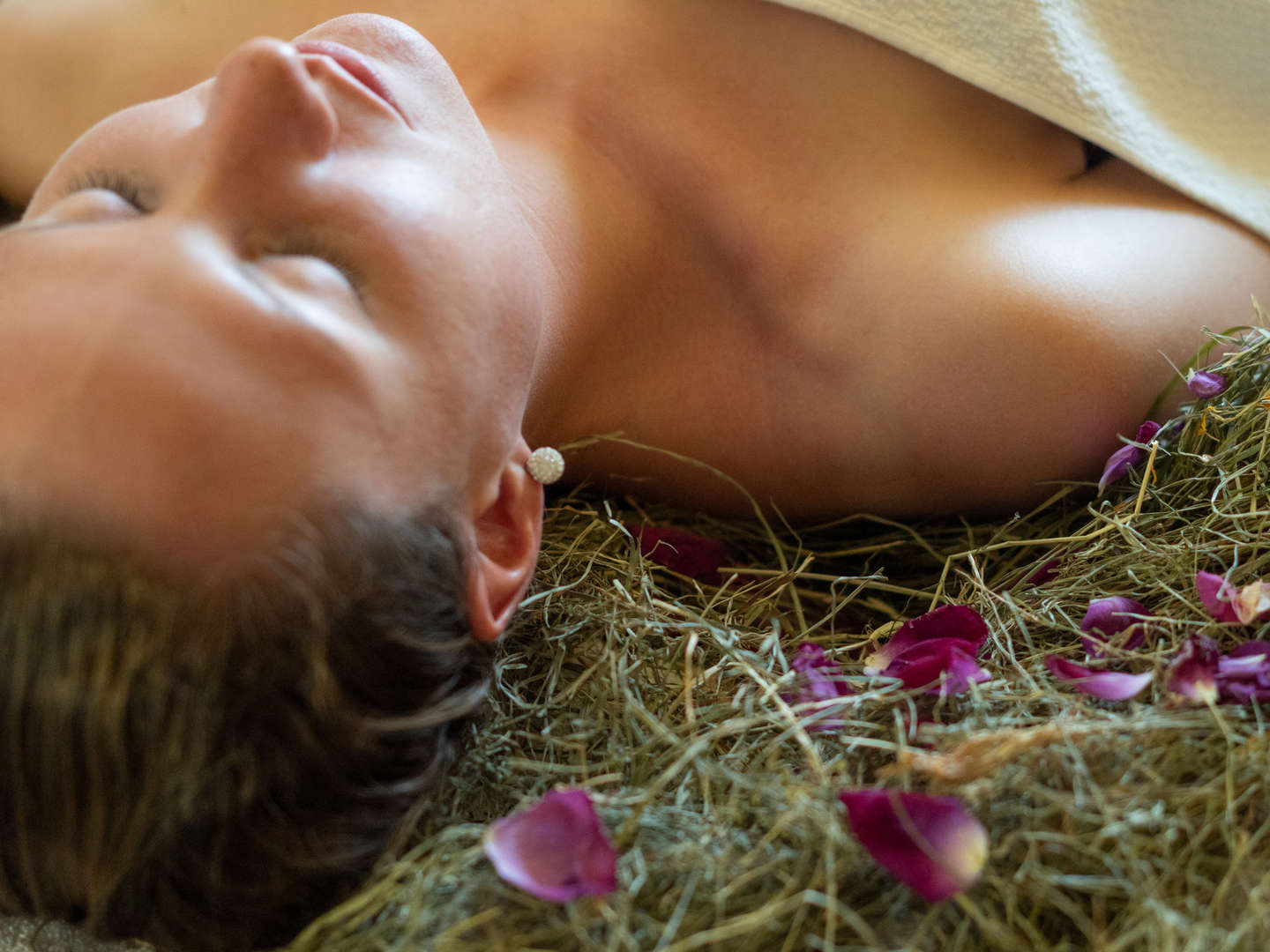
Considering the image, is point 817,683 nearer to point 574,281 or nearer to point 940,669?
point 940,669

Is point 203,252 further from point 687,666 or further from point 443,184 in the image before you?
point 687,666

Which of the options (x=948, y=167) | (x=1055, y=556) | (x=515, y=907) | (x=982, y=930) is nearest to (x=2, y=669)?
(x=515, y=907)

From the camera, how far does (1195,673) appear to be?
59 cm

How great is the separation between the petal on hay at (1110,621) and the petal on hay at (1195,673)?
66 mm

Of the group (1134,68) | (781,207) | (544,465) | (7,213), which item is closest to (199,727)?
(544,465)

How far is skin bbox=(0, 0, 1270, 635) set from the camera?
22.5 inches

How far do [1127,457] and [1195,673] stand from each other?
0.30 meters

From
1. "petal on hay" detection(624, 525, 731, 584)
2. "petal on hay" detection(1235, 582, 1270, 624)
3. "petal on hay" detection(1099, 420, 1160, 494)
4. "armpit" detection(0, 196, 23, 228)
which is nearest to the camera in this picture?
"petal on hay" detection(1235, 582, 1270, 624)

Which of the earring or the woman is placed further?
the earring

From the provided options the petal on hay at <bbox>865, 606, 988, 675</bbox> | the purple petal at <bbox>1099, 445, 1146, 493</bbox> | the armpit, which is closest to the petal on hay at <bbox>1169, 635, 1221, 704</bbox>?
the petal on hay at <bbox>865, 606, 988, 675</bbox>

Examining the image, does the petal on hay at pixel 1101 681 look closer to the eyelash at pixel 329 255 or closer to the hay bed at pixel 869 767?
the hay bed at pixel 869 767

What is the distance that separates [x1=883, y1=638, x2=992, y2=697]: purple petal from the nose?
502mm

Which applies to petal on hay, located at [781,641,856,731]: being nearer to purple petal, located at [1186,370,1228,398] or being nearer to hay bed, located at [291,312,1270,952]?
hay bed, located at [291,312,1270,952]

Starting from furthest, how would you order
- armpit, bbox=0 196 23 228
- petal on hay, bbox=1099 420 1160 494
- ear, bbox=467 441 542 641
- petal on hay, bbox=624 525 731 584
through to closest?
armpit, bbox=0 196 23 228, petal on hay, bbox=624 525 731 584, petal on hay, bbox=1099 420 1160 494, ear, bbox=467 441 542 641
